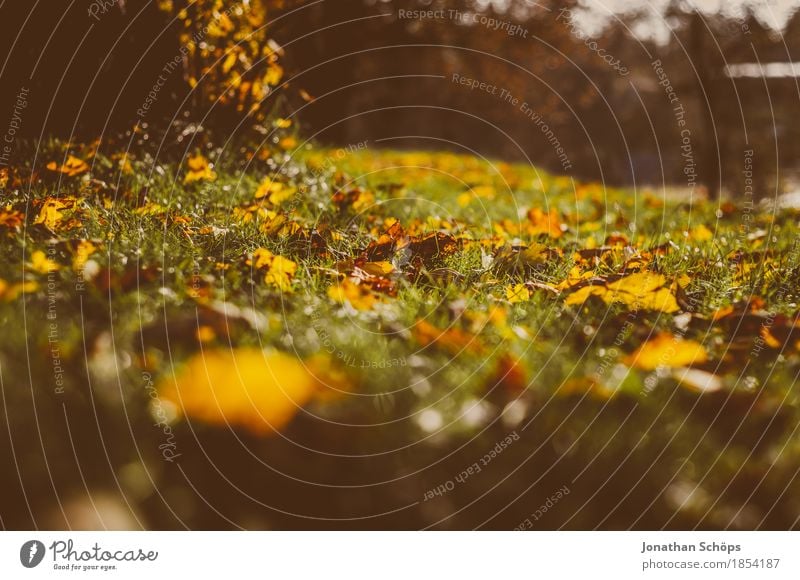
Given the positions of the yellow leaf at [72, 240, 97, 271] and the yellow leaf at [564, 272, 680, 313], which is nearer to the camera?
the yellow leaf at [72, 240, 97, 271]

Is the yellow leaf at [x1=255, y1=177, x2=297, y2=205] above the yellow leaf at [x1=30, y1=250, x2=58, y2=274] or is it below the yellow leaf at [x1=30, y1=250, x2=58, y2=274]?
above

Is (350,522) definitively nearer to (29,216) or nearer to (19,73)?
(29,216)

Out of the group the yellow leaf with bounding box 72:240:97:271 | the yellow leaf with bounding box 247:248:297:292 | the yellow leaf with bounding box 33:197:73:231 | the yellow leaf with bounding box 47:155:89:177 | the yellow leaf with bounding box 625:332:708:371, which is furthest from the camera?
the yellow leaf with bounding box 47:155:89:177

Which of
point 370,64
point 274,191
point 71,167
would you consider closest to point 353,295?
point 274,191

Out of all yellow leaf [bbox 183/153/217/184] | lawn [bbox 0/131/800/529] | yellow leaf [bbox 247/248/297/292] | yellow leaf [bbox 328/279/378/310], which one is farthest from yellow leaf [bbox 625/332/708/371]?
yellow leaf [bbox 183/153/217/184]

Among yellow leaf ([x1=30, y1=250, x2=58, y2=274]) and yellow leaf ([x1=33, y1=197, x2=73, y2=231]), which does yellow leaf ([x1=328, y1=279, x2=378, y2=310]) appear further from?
yellow leaf ([x1=33, y1=197, x2=73, y2=231])

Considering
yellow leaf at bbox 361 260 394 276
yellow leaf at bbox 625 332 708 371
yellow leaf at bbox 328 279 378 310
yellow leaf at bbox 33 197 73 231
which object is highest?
yellow leaf at bbox 33 197 73 231
